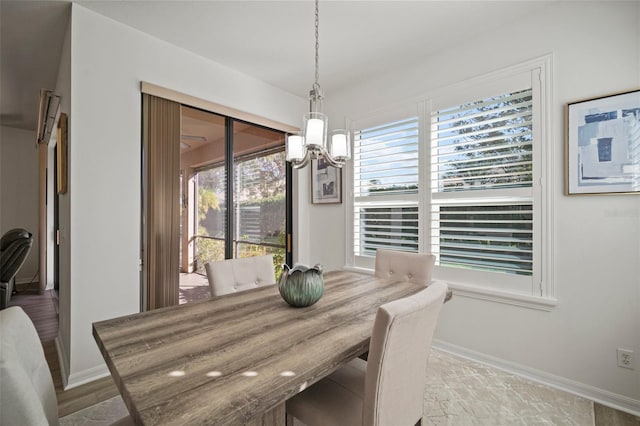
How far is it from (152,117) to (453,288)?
9.92ft

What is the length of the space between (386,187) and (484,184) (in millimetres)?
949

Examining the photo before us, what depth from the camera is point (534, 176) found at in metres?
2.14

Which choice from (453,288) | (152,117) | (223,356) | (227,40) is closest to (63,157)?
(152,117)

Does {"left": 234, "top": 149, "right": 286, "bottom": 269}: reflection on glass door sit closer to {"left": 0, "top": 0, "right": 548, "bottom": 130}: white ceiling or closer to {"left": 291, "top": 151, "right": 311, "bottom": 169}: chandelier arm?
{"left": 0, "top": 0, "right": 548, "bottom": 130}: white ceiling

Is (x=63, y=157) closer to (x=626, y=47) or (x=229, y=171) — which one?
(x=229, y=171)

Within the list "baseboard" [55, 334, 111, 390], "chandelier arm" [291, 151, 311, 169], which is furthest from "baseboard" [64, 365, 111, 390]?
"chandelier arm" [291, 151, 311, 169]

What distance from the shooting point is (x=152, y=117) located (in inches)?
96.3

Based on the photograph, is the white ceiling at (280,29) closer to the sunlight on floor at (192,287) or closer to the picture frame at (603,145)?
the picture frame at (603,145)

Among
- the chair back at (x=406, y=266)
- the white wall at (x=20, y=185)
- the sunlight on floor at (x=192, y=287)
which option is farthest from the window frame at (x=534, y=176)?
the white wall at (x=20, y=185)

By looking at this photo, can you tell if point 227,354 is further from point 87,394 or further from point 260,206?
point 260,206

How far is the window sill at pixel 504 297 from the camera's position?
2.09 m

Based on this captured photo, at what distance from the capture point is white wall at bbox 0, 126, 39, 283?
4820 mm

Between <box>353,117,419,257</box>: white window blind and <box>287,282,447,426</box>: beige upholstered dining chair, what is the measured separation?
180cm

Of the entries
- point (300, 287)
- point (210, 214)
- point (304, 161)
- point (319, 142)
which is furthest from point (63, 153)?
point (300, 287)
